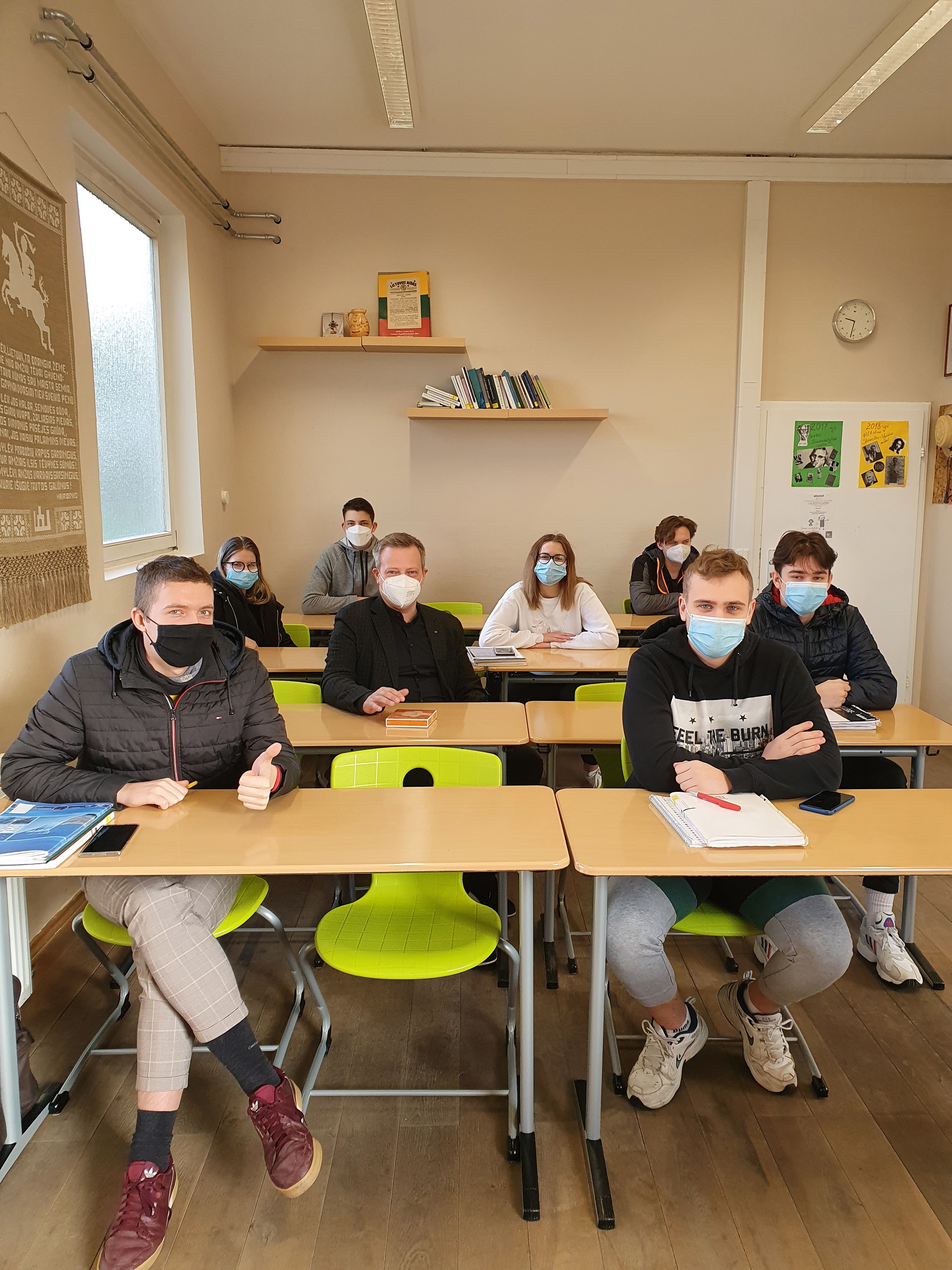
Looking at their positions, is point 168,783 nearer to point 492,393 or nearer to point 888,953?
point 888,953

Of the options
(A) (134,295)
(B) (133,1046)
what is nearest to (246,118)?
(A) (134,295)

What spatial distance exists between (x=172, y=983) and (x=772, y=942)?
4.53 feet

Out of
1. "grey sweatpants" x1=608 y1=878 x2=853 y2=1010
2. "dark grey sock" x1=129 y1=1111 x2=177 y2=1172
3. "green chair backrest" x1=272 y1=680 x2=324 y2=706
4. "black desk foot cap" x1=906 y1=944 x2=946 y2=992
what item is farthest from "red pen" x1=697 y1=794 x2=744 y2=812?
"green chair backrest" x1=272 y1=680 x2=324 y2=706

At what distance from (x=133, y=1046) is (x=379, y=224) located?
4.94 meters

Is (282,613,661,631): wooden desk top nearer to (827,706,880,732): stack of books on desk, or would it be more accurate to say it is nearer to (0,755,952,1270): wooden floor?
(827,706,880,732): stack of books on desk

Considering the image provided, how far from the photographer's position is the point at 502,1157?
1927mm

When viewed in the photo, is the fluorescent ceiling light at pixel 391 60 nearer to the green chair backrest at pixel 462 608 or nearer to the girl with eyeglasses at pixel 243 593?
the girl with eyeglasses at pixel 243 593

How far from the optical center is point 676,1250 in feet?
5.56

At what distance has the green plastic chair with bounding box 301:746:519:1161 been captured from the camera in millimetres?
1894

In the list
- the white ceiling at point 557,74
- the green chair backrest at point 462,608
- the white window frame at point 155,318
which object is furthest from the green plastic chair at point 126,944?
the white ceiling at point 557,74

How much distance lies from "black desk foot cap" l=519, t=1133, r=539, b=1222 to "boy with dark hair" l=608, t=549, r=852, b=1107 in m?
0.34

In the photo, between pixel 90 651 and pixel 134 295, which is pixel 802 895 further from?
pixel 134 295

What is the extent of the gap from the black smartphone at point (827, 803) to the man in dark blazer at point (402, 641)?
1.51 m

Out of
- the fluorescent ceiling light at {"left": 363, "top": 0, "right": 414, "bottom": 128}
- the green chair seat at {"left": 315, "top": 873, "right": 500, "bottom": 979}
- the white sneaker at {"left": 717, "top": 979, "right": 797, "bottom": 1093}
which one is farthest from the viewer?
the fluorescent ceiling light at {"left": 363, "top": 0, "right": 414, "bottom": 128}
